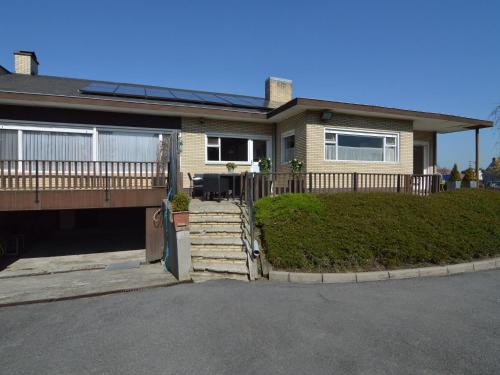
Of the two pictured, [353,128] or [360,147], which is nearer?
[353,128]

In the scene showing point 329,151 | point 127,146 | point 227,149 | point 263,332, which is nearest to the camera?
point 263,332

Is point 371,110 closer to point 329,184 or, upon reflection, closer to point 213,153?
point 329,184

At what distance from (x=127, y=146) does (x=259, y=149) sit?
5.20m

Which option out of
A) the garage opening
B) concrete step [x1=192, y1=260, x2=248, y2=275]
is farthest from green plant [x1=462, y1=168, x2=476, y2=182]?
the garage opening

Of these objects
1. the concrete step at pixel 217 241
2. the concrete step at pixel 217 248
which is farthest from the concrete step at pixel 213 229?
the concrete step at pixel 217 248

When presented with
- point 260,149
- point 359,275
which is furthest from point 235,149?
point 359,275

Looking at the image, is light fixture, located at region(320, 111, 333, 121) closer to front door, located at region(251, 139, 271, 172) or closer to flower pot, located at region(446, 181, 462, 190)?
front door, located at region(251, 139, 271, 172)

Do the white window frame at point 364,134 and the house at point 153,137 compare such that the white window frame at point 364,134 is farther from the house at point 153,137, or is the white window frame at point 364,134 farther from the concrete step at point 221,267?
the concrete step at point 221,267

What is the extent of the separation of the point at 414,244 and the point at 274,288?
322cm

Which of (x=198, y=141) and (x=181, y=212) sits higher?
(x=198, y=141)

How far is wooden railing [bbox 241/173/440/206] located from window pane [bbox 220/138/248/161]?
268cm

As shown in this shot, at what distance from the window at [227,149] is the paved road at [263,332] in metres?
7.40

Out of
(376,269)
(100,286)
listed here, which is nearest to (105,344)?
(100,286)

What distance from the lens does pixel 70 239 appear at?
38.9ft
